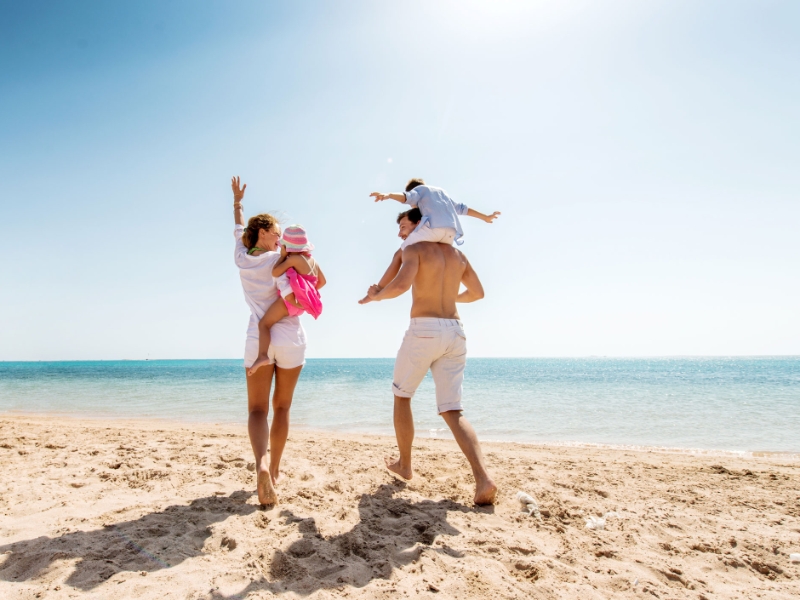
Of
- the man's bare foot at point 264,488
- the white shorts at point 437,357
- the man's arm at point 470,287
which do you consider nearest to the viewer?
the man's bare foot at point 264,488

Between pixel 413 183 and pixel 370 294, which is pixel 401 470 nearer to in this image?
pixel 370 294

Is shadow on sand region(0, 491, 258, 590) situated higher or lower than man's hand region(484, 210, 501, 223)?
lower

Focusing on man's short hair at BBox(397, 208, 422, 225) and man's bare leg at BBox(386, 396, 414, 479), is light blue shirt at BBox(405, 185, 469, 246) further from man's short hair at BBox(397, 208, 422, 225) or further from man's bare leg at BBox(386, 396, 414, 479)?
man's bare leg at BBox(386, 396, 414, 479)

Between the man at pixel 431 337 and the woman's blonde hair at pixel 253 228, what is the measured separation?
3.24 feet

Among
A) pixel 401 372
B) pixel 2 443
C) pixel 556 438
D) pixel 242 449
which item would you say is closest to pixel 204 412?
pixel 2 443

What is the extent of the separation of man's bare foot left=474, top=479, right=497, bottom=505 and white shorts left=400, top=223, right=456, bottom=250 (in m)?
1.89

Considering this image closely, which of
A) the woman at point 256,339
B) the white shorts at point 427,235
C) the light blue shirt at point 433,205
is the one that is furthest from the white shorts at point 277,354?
the light blue shirt at point 433,205

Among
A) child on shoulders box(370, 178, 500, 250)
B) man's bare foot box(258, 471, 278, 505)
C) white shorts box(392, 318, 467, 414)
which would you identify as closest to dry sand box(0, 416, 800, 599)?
man's bare foot box(258, 471, 278, 505)

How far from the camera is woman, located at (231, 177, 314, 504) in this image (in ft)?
10.6

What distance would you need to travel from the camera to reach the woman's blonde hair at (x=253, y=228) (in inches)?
135

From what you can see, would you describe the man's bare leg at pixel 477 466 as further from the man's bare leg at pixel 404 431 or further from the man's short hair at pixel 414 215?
the man's short hair at pixel 414 215

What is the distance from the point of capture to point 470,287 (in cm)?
390

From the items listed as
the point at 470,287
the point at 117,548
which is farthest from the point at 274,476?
the point at 470,287

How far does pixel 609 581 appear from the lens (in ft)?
7.20
